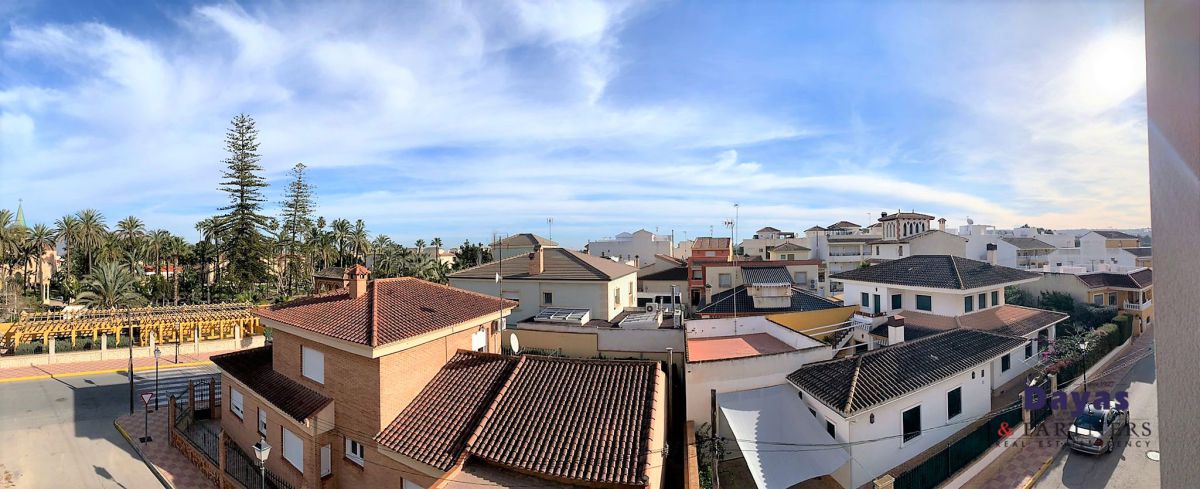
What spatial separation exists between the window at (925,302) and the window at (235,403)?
23.8 metres

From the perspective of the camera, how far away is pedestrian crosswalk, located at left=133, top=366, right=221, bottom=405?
18500 mm

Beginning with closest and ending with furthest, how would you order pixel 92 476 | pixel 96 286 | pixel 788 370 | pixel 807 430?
pixel 807 430, pixel 92 476, pixel 788 370, pixel 96 286

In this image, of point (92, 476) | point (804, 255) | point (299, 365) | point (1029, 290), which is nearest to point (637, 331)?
point (299, 365)

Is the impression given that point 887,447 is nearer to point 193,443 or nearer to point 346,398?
point 346,398

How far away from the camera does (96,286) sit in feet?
87.7

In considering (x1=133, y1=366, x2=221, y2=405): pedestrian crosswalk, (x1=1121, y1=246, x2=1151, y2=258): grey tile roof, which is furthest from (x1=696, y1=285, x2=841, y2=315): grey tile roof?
(x1=1121, y1=246, x2=1151, y2=258): grey tile roof

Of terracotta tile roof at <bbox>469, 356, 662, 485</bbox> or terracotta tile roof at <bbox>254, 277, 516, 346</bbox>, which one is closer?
terracotta tile roof at <bbox>469, 356, 662, 485</bbox>

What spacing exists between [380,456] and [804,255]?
4345cm

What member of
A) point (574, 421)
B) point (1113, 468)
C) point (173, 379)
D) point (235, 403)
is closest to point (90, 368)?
point (173, 379)

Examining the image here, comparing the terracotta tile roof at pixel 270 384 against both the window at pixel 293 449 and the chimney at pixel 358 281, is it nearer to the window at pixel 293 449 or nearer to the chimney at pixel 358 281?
the window at pixel 293 449

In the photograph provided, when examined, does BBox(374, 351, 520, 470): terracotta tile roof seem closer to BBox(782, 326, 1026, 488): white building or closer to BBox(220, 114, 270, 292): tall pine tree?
BBox(782, 326, 1026, 488): white building

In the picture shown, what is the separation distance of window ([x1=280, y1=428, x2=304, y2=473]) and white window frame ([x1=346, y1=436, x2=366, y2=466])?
42.9 inches

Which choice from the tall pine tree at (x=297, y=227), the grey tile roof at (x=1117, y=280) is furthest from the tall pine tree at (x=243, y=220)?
the grey tile roof at (x=1117, y=280)

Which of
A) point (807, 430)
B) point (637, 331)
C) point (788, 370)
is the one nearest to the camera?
point (807, 430)
